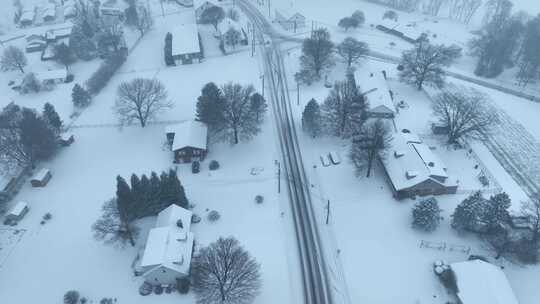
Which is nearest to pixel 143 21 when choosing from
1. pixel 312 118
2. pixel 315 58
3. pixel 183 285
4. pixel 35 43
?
pixel 35 43

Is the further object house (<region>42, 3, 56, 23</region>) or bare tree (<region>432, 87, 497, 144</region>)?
house (<region>42, 3, 56, 23</region>)

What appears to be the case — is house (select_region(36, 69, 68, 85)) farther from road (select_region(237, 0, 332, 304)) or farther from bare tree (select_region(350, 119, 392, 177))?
bare tree (select_region(350, 119, 392, 177))

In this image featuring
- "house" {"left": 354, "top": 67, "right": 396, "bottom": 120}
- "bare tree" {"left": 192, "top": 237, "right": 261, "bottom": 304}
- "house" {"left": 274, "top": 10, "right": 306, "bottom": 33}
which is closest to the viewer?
"bare tree" {"left": 192, "top": 237, "right": 261, "bottom": 304}

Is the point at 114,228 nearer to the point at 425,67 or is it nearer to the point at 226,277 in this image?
the point at 226,277

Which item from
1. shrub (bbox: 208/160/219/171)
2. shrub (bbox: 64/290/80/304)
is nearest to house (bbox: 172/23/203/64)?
shrub (bbox: 208/160/219/171)

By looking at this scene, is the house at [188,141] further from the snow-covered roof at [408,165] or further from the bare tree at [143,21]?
the bare tree at [143,21]

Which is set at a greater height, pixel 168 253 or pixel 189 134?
pixel 189 134
